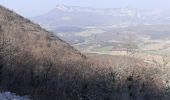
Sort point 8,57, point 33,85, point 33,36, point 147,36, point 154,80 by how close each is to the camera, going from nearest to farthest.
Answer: point 33,85 → point 8,57 → point 154,80 → point 33,36 → point 147,36

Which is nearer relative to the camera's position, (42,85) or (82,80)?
(42,85)

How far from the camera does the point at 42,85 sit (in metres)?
22.4

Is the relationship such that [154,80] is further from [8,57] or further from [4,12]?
[4,12]

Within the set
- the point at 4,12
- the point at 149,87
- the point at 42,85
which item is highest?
the point at 4,12

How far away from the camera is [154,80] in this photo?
4688cm

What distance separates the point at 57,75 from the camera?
102 ft

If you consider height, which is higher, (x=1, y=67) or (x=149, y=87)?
(x=1, y=67)

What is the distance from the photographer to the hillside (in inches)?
834

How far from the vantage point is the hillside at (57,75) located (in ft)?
69.5

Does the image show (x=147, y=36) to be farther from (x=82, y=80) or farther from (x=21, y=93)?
(x=21, y=93)

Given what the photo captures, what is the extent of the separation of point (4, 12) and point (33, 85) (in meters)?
47.6

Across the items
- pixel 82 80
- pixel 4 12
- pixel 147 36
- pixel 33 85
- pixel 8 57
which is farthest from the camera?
pixel 147 36

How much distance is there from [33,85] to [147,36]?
153802 mm

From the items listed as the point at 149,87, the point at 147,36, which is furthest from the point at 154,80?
the point at 147,36
